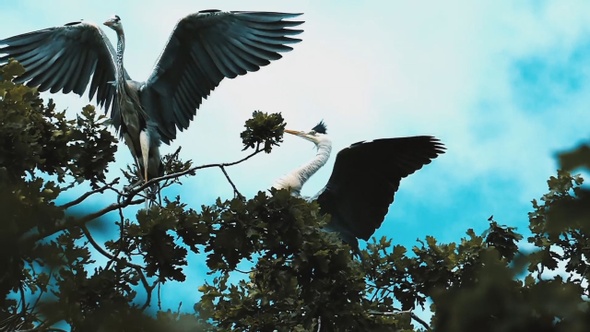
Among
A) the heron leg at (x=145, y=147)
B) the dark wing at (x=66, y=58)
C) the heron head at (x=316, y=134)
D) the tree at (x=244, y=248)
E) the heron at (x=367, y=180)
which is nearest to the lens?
the tree at (x=244, y=248)

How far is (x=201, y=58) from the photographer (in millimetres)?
7691

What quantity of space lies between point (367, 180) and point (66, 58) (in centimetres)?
273

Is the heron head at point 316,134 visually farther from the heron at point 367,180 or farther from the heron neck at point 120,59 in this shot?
the heron neck at point 120,59

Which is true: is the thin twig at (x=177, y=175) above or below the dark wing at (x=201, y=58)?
below

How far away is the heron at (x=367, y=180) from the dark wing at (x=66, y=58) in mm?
1844

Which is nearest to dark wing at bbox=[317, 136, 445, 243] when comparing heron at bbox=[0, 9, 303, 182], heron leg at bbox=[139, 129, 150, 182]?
heron at bbox=[0, 9, 303, 182]

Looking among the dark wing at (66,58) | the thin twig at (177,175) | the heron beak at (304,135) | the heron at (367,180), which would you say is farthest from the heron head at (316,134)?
the thin twig at (177,175)

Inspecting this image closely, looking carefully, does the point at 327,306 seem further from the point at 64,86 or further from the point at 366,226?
the point at 64,86

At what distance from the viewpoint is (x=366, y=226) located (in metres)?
7.40

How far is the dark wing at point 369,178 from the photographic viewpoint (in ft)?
24.1

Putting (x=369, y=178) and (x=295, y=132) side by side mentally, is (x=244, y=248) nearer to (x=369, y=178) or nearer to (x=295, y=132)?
(x=369, y=178)

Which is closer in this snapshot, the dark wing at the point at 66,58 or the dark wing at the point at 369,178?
the dark wing at the point at 369,178

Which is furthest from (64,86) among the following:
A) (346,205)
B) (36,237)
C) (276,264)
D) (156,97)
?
(36,237)

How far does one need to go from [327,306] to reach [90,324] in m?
4.07
